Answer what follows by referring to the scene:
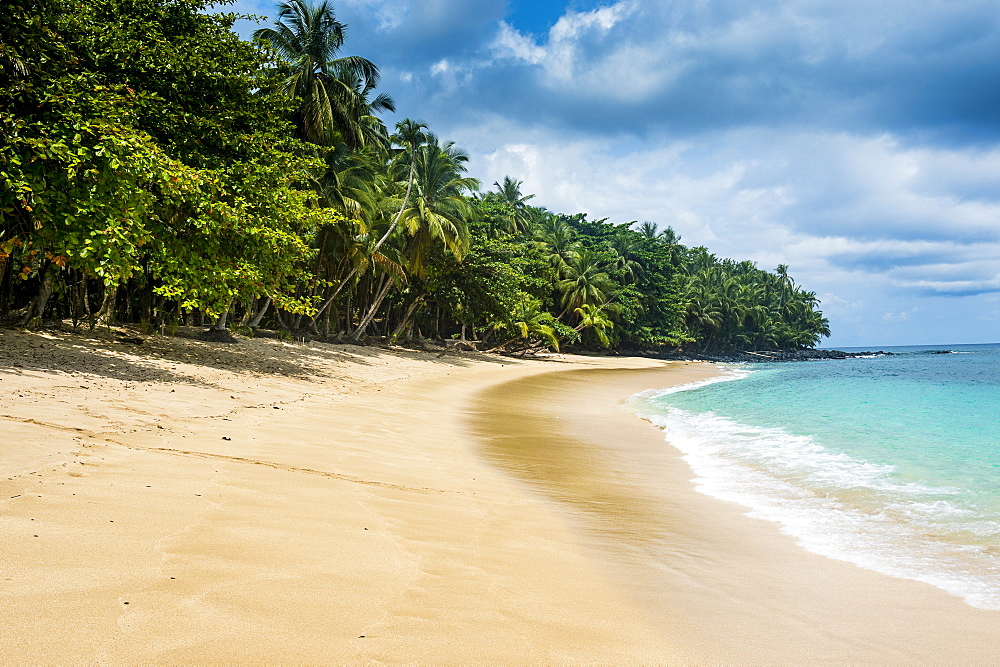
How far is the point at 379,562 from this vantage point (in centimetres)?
307

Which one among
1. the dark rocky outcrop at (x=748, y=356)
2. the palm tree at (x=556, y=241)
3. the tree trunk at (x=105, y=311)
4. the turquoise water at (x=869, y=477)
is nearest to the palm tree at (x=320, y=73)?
the tree trunk at (x=105, y=311)

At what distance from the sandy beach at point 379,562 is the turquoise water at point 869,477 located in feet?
1.61

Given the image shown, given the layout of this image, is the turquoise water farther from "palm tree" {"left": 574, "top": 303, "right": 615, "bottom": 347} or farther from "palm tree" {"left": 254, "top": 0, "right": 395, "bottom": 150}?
"palm tree" {"left": 574, "top": 303, "right": 615, "bottom": 347}

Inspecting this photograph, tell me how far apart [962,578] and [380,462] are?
4639 mm

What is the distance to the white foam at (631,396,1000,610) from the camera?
4273 millimetres

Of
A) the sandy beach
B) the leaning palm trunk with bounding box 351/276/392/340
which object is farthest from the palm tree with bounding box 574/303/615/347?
the sandy beach

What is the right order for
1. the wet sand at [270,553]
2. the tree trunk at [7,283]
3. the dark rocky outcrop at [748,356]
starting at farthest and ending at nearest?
the dark rocky outcrop at [748,356] → the tree trunk at [7,283] → the wet sand at [270,553]

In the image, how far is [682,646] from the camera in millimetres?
2594

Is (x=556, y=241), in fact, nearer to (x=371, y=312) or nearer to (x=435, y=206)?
(x=435, y=206)

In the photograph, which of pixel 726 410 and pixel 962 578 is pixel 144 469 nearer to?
pixel 962 578

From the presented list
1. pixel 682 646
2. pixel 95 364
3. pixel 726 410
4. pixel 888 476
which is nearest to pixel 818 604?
pixel 682 646

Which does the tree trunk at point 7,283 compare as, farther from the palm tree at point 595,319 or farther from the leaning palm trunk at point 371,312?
the palm tree at point 595,319

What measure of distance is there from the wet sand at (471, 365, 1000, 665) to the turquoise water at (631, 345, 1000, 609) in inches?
13.9

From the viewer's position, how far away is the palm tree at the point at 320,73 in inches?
851
